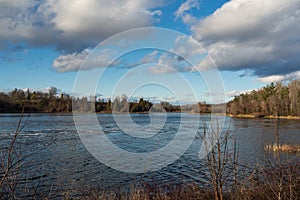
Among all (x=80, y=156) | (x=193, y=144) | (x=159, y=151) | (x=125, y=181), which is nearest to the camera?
(x=125, y=181)

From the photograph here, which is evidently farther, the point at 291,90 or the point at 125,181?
the point at 291,90

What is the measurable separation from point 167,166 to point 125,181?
4289 mm

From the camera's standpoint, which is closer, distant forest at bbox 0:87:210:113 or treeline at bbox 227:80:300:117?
distant forest at bbox 0:87:210:113

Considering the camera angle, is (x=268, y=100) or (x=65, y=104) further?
(x=65, y=104)

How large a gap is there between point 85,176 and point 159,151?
29.4 ft

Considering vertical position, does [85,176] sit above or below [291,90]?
below

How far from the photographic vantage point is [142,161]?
59.7 feet

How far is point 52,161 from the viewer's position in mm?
17625

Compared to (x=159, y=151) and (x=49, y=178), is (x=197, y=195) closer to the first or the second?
(x=49, y=178)

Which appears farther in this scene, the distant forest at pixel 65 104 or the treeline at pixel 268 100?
the treeline at pixel 268 100

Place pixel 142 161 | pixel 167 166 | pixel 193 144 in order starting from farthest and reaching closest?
pixel 193 144 → pixel 142 161 → pixel 167 166

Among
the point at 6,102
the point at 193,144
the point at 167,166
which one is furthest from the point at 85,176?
the point at 193,144

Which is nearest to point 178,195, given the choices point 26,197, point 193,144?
point 26,197

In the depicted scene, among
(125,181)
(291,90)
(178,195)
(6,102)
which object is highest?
(291,90)
